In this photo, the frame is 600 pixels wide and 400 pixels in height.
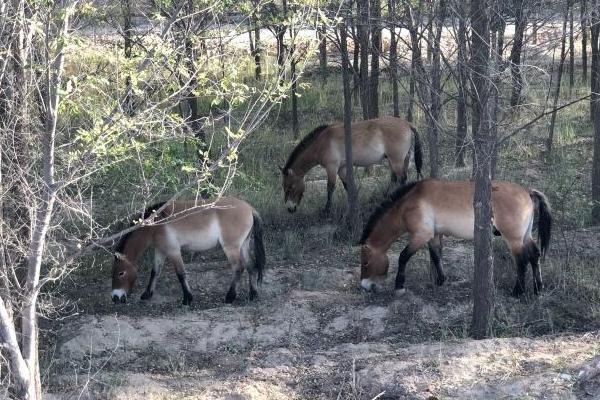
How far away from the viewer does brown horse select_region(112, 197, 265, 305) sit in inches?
425

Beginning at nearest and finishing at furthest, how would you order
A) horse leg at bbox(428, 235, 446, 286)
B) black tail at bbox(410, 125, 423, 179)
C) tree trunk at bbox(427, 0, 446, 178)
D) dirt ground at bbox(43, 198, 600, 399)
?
dirt ground at bbox(43, 198, 600, 399) → tree trunk at bbox(427, 0, 446, 178) → horse leg at bbox(428, 235, 446, 286) → black tail at bbox(410, 125, 423, 179)

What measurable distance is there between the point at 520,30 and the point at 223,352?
4.65 meters

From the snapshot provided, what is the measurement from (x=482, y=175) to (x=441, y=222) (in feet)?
7.89

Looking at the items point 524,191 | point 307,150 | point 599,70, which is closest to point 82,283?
point 307,150

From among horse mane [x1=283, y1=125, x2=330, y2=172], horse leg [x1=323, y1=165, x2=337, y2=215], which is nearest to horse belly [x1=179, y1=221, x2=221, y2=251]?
horse leg [x1=323, y1=165, x2=337, y2=215]

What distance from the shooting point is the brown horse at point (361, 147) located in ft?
47.6

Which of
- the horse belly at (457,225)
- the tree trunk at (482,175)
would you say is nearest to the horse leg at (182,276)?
the horse belly at (457,225)

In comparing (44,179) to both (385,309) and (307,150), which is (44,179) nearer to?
(385,309)

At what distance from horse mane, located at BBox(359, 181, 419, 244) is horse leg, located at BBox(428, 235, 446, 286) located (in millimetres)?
705

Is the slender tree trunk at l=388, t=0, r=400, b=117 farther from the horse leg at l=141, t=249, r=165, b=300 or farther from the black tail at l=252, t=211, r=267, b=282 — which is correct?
the horse leg at l=141, t=249, r=165, b=300

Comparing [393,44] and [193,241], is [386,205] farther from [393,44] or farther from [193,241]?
[393,44]

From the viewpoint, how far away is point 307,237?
42.1 feet

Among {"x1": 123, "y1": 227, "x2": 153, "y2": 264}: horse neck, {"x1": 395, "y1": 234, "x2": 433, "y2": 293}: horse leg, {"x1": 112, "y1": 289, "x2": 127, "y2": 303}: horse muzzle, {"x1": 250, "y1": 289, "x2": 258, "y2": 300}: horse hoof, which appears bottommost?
{"x1": 250, "y1": 289, "x2": 258, "y2": 300}: horse hoof

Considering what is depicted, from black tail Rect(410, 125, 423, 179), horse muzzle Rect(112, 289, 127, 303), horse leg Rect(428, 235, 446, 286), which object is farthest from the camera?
black tail Rect(410, 125, 423, 179)
